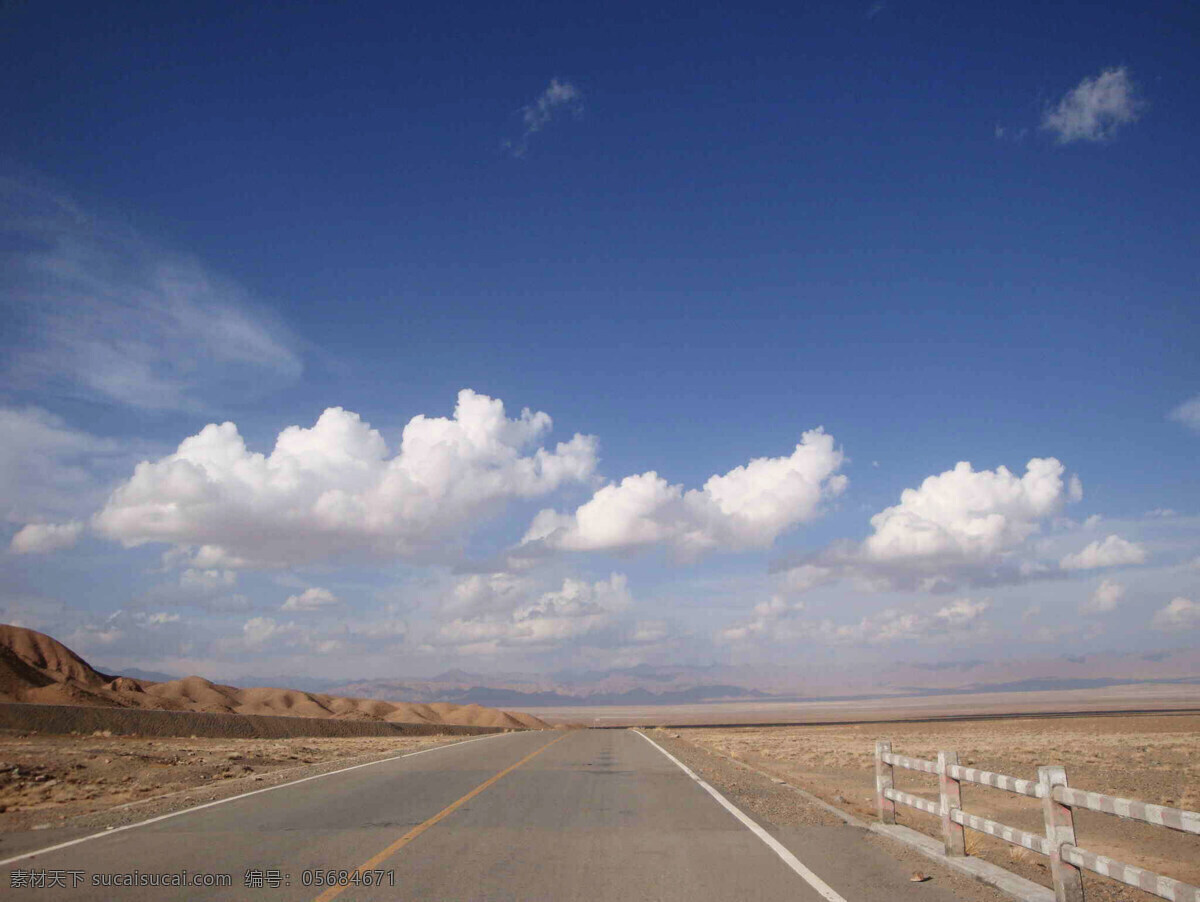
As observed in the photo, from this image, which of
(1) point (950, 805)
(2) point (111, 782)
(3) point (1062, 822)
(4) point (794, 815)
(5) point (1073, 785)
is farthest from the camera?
(5) point (1073, 785)

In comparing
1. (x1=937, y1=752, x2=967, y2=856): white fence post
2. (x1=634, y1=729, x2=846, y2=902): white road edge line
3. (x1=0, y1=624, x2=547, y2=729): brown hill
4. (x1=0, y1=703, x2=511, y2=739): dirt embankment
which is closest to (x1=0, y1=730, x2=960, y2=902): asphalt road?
(x1=634, y1=729, x2=846, y2=902): white road edge line

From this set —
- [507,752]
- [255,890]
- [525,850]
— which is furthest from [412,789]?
[507,752]

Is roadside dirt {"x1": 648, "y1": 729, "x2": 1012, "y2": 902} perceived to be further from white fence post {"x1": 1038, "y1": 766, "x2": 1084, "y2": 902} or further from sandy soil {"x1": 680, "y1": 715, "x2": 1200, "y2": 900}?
sandy soil {"x1": 680, "y1": 715, "x2": 1200, "y2": 900}

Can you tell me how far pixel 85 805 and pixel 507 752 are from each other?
1622 centimetres

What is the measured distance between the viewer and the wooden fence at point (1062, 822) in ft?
18.5

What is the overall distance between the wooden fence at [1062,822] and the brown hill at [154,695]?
71312 millimetres

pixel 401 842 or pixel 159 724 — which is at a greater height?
pixel 401 842

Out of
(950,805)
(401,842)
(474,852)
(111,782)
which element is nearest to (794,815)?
(950,805)

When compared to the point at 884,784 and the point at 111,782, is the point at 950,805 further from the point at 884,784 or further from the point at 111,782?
the point at 111,782

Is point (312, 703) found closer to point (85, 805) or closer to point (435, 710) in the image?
point (435, 710)

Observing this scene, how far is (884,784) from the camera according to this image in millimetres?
11852

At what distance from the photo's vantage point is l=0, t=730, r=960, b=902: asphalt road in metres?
7.77

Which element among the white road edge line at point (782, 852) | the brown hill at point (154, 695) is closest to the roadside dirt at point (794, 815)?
the white road edge line at point (782, 852)

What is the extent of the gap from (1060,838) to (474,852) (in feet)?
19.8
